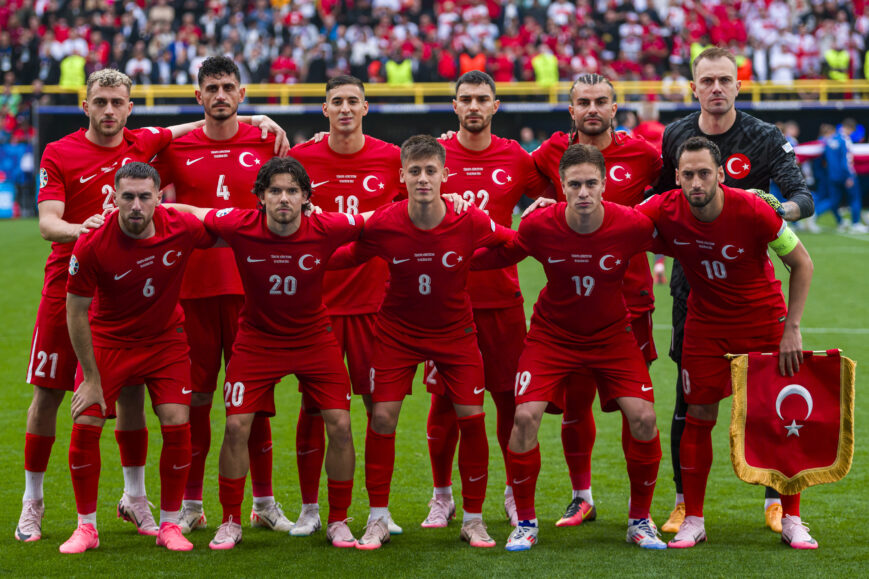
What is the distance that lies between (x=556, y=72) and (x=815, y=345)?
15.7 m

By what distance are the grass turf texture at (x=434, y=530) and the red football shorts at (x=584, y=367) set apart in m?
0.79

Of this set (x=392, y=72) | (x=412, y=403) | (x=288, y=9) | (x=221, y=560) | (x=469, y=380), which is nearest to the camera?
(x=221, y=560)

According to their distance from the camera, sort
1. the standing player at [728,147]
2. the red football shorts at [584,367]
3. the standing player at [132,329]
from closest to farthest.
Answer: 1. the standing player at [132,329]
2. the red football shorts at [584,367]
3. the standing player at [728,147]

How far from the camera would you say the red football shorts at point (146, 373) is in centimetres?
544

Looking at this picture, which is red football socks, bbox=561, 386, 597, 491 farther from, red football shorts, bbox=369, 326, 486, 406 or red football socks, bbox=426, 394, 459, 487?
red football shorts, bbox=369, 326, 486, 406

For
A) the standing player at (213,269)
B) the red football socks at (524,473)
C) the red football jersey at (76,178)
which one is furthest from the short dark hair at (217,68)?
the red football socks at (524,473)

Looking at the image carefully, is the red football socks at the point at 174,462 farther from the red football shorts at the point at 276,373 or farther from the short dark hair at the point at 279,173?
the short dark hair at the point at 279,173

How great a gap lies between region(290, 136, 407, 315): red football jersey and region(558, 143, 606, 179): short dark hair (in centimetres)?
114

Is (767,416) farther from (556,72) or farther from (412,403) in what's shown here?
(556,72)

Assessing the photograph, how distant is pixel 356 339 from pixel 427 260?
74 cm

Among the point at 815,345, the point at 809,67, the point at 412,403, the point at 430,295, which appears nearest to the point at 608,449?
the point at 412,403

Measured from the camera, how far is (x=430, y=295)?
18.4 ft

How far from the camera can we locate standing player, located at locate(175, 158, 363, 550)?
547cm

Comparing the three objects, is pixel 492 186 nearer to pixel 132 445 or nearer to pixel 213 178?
pixel 213 178
